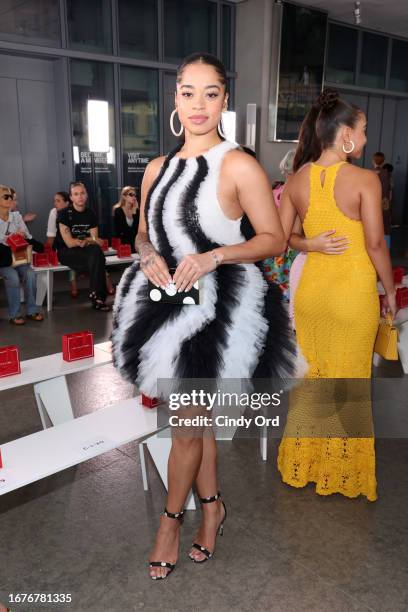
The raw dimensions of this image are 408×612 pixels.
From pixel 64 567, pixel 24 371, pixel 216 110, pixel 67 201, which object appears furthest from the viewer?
pixel 67 201

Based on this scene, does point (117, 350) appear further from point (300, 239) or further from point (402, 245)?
point (402, 245)

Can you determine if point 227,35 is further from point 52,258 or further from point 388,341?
point 388,341

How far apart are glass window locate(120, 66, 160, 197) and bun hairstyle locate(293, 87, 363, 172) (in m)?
6.46

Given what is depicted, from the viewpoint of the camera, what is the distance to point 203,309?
1.74 metres

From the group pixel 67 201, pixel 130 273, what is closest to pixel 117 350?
pixel 130 273

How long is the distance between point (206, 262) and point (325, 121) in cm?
104

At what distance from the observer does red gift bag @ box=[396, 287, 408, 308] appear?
397 centimetres

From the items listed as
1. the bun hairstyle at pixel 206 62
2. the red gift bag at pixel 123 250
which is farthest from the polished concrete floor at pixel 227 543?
the red gift bag at pixel 123 250

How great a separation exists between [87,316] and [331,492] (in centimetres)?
368

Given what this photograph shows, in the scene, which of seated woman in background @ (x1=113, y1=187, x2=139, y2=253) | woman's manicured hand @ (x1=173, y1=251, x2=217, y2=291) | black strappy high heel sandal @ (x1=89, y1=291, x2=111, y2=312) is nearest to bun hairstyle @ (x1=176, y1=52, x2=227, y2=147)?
woman's manicured hand @ (x1=173, y1=251, x2=217, y2=291)

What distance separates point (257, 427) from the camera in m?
3.19

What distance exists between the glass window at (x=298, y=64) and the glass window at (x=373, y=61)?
1.80m

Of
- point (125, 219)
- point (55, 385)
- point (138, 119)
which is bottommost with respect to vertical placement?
point (55, 385)

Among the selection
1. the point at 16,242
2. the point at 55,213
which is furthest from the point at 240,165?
the point at 55,213
